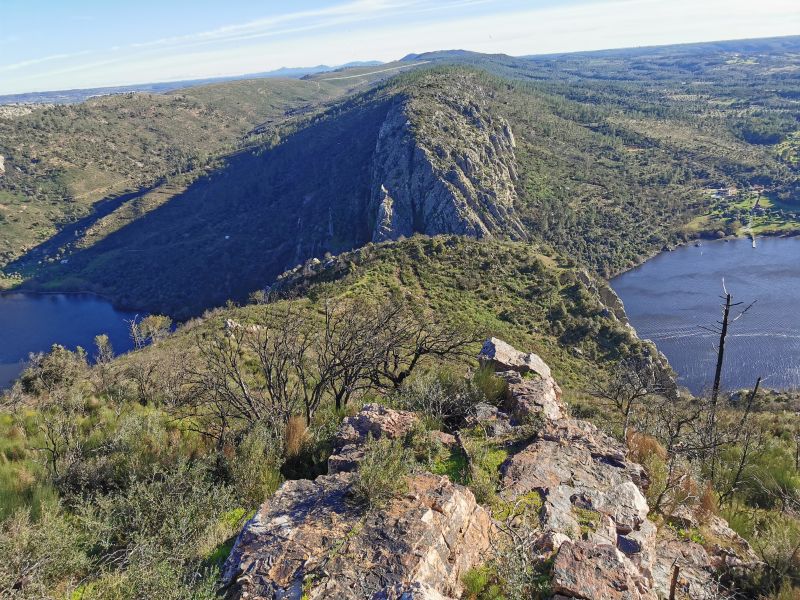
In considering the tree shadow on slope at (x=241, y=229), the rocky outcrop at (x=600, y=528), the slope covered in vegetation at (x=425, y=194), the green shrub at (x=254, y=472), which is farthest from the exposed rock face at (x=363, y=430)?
the tree shadow on slope at (x=241, y=229)

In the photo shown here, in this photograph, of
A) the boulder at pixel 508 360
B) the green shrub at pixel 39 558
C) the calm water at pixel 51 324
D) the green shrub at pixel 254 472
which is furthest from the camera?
the calm water at pixel 51 324

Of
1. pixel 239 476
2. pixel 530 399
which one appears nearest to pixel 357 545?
pixel 239 476

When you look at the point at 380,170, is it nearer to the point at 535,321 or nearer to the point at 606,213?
the point at 606,213

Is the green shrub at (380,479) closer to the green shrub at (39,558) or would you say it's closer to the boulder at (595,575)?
the boulder at (595,575)

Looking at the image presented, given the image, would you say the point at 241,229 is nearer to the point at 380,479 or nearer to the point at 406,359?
the point at 406,359

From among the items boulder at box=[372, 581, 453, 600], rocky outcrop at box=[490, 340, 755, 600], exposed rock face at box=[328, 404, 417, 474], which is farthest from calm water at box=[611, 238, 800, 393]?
boulder at box=[372, 581, 453, 600]
